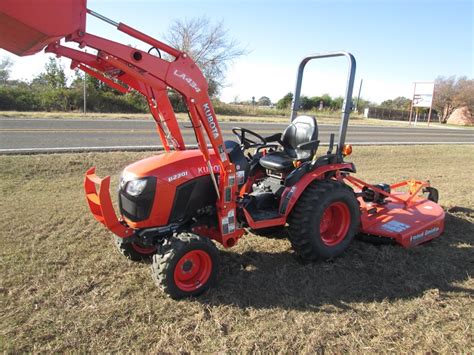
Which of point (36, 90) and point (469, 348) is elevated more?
point (36, 90)

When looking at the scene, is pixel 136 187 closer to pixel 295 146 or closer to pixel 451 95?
pixel 295 146

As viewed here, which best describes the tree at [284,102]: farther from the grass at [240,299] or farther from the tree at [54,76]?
the grass at [240,299]

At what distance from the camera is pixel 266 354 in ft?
8.82

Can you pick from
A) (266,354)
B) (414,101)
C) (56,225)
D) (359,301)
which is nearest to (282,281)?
(359,301)

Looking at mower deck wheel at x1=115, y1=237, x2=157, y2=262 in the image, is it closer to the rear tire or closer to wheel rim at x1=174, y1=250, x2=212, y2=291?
wheel rim at x1=174, y1=250, x2=212, y2=291

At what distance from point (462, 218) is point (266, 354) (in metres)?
4.20

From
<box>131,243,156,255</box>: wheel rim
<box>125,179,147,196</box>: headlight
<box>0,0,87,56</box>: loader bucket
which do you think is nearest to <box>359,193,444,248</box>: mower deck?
<box>131,243,156,255</box>: wheel rim

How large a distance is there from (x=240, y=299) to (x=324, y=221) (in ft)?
5.09

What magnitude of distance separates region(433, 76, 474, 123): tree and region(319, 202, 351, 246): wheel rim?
4349cm

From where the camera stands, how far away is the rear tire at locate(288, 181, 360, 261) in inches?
157

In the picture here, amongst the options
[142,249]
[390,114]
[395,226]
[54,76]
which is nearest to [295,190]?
[395,226]

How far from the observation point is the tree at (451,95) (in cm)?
4134

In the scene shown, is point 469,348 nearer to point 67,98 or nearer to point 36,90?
point 67,98

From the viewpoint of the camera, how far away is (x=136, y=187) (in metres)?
3.39
